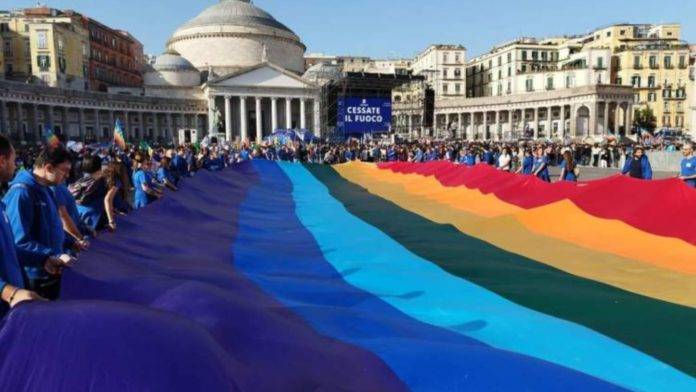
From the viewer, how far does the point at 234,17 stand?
81.9 metres

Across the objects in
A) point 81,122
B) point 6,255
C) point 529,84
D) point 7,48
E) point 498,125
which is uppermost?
point 7,48

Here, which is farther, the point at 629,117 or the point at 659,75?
the point at 659,75

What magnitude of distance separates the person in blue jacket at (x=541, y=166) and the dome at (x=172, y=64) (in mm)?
69106

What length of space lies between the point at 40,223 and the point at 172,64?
77.0 meters

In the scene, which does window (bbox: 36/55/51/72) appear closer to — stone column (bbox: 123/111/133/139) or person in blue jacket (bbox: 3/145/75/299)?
stone column (bbox: 123/111/133/139)

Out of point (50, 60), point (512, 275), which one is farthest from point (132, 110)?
point (512, 275)

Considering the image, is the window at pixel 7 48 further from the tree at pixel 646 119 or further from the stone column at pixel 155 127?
the tree at pixel 646 119

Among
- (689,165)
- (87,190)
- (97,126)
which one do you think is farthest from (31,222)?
(97,126)

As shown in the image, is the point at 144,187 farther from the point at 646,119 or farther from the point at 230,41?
the point at 646,119

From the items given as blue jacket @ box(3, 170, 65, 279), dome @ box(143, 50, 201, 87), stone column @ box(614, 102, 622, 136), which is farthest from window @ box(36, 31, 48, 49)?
stone column @ box(614, 102, 622, 136)

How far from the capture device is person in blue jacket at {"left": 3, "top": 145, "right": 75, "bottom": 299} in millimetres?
3412

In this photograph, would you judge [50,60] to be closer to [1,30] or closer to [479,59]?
[1,30]

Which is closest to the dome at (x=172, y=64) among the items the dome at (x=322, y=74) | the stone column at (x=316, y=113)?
the dome at (x=322, y=74)

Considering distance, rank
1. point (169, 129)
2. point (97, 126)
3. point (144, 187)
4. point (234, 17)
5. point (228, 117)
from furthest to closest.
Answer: point (234, 17), point (169, 129), point (228, 117), point (97, 126), point (144, 187)
